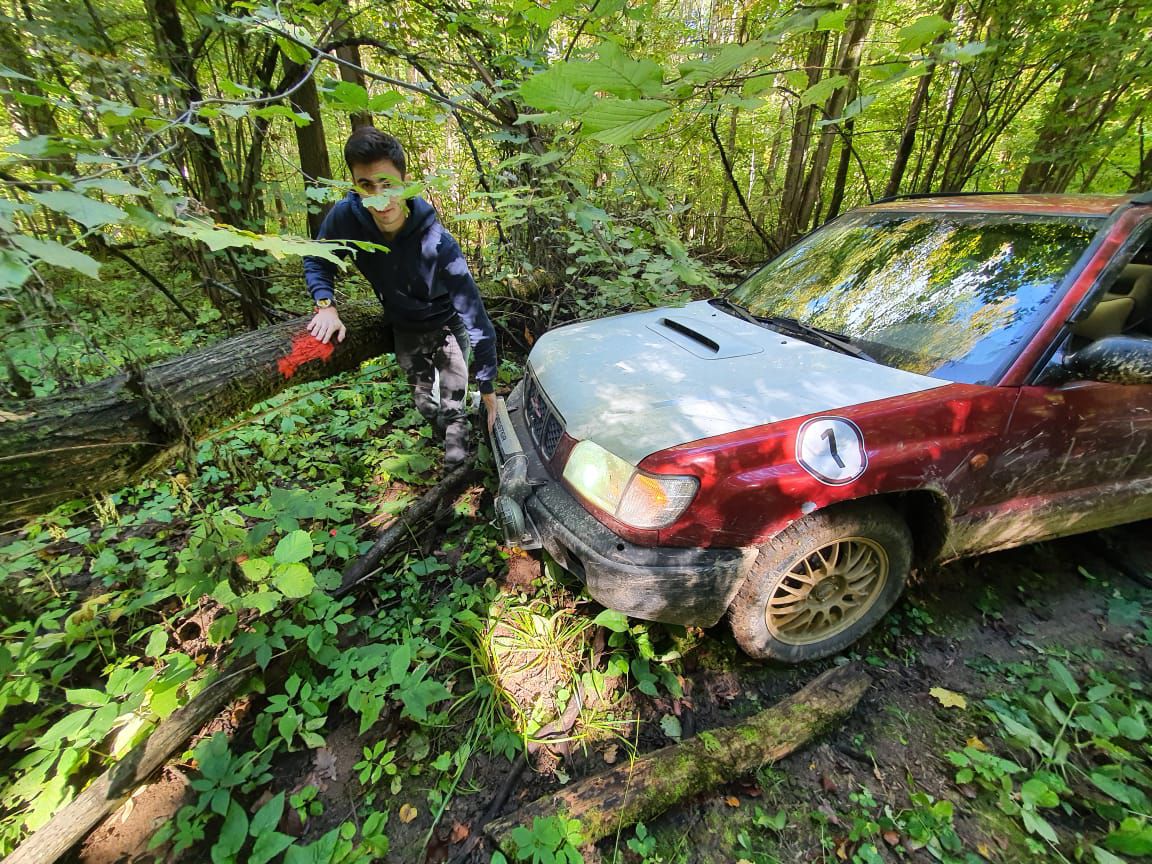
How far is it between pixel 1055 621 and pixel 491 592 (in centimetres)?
274

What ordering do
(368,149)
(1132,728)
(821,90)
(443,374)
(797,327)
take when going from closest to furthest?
(821,90)
(1132,728)
(368,149)
(797,327)
(443,374)

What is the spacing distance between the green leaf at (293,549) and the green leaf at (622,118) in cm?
172

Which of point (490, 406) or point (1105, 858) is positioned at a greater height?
point (490, 406)

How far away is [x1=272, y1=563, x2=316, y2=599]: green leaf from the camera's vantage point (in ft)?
5.60

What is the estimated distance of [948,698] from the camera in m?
1.92

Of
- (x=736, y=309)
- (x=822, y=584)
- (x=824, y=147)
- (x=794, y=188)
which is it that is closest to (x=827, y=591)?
(x=822, y=584)

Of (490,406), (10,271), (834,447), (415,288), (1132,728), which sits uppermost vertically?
(10,271)

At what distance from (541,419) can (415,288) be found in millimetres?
1087

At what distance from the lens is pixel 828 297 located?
239cm

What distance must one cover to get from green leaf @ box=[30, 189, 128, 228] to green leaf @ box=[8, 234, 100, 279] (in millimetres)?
110

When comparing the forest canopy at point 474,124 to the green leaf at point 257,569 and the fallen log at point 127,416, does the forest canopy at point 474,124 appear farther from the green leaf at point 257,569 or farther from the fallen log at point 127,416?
the green leaf at point 257,569

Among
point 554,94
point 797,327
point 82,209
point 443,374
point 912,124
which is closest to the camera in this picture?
point 82,209

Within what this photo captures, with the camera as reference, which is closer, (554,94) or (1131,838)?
(554,94)

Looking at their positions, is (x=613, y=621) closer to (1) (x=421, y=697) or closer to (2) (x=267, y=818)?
(1) (x=421, y=697)
